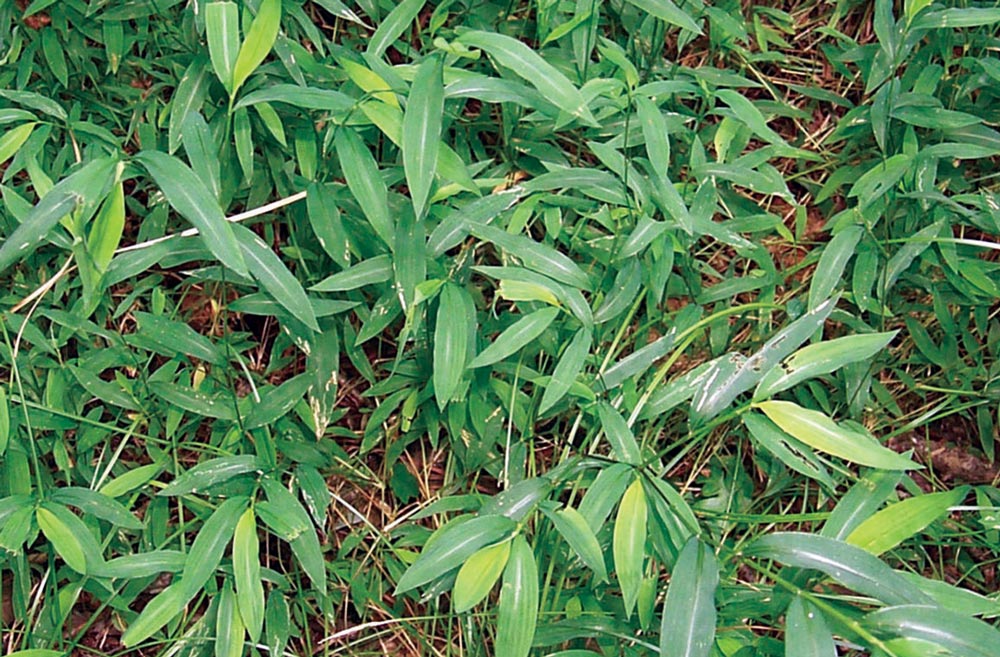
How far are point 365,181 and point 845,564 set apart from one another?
543mm

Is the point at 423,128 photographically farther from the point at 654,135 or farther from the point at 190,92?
the point at 190,92

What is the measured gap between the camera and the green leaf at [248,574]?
84cm

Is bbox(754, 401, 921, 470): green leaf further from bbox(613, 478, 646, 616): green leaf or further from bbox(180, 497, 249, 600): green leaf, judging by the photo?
bbox(180, 497, 249, 600): green leaf

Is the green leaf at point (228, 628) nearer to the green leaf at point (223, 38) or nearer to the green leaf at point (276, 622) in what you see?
the green leaf at point (276, 622)

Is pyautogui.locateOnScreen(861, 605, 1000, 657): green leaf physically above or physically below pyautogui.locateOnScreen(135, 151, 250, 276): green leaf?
below

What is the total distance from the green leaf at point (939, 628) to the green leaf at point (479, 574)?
0.99 feet

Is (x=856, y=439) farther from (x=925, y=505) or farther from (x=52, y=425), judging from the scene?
(x=52, y=425)

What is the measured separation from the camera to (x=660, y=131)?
94 centimetres

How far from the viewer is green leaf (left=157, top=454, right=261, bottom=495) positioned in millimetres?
923

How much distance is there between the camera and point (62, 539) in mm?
856

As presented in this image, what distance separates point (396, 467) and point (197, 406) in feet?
0.87

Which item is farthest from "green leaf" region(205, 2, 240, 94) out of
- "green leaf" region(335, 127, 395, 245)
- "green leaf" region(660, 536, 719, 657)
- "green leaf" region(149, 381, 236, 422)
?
"green leaf" region(660, 536, 719, 657)

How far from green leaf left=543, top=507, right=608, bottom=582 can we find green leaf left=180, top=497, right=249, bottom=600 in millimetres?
319

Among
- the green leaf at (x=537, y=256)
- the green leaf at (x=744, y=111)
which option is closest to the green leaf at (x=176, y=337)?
the green leaf at (x=537, y=256)
